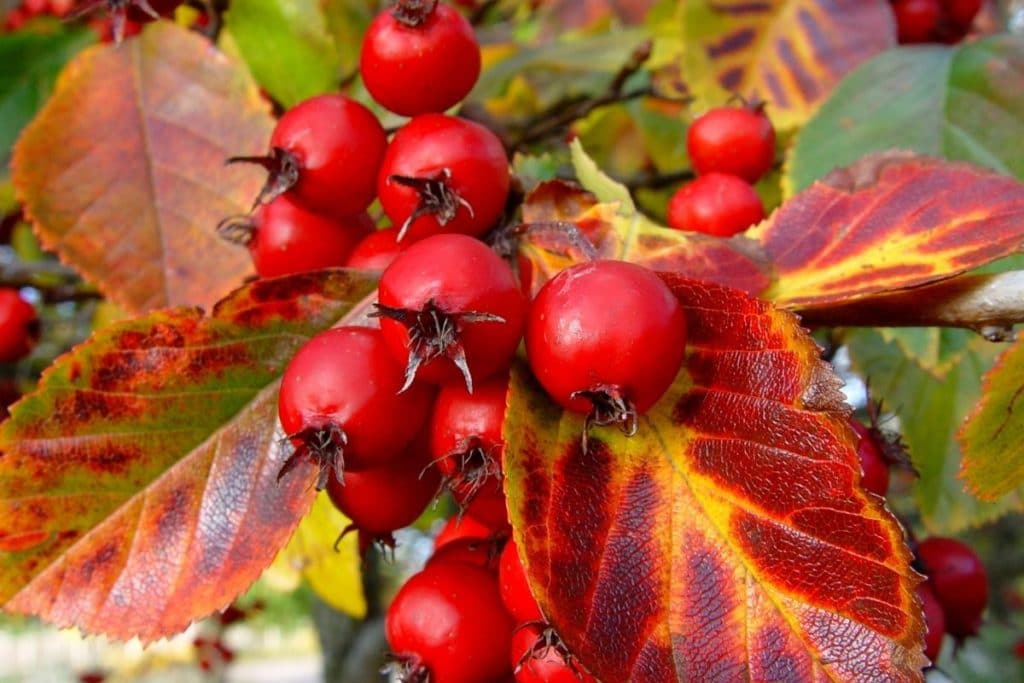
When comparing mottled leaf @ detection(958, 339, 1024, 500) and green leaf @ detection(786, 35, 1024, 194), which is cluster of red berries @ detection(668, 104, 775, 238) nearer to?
green leaf @ detection(786, 35, 1024, 194)

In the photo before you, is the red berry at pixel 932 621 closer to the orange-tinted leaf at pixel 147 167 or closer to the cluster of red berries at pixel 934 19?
the orange-tinted leaf at pixel 147 167

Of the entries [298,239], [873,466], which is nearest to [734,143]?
[873,466]

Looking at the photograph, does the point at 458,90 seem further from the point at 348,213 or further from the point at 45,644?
the point at 45,644

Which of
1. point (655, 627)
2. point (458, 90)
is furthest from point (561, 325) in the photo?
point (458, 90)

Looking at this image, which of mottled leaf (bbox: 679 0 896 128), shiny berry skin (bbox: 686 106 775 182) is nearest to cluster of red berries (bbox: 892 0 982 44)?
mottled leaf (bbox: 679 0 896 128)

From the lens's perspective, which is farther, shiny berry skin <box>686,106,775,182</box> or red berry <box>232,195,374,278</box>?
shiny berry skin <box>686,106,775,182</box>

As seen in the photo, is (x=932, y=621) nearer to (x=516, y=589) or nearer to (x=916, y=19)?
(x=516, y=589)
